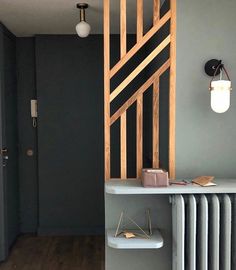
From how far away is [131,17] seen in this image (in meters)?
3.50

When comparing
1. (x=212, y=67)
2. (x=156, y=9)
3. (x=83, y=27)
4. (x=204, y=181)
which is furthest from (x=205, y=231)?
(x=83, y=27)

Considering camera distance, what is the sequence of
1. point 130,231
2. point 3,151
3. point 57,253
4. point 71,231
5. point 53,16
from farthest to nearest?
point 71,231, point 57,253, point 3,151, point 53,16, point 130,231

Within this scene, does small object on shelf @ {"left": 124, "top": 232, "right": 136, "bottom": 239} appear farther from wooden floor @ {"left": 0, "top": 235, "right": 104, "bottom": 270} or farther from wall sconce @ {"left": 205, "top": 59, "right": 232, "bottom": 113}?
wooden floor @ {"left": 0, "top": 235, "right": 104, "bottom": 270}

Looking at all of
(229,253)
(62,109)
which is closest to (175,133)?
(229,253)

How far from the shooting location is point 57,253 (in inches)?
149

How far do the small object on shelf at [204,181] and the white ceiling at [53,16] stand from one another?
5.03 ft

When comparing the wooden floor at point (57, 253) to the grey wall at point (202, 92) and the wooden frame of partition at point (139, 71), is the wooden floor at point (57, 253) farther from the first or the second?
the grey wall at point (202, 92)

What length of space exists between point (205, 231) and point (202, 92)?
917 millimetres

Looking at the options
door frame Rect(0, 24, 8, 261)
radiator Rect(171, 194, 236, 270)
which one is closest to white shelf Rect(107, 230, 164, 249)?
radiator Rect(171, 194, 236, 270)

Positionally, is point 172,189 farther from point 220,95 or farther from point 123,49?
point 123,49

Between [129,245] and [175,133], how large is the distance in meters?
0.80

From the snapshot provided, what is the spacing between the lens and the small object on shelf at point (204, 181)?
7.29 feet

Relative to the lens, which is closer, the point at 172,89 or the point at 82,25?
the point at 172,89

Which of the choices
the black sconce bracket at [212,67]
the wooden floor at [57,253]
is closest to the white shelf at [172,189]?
the black sconce bracket at [212,67]
